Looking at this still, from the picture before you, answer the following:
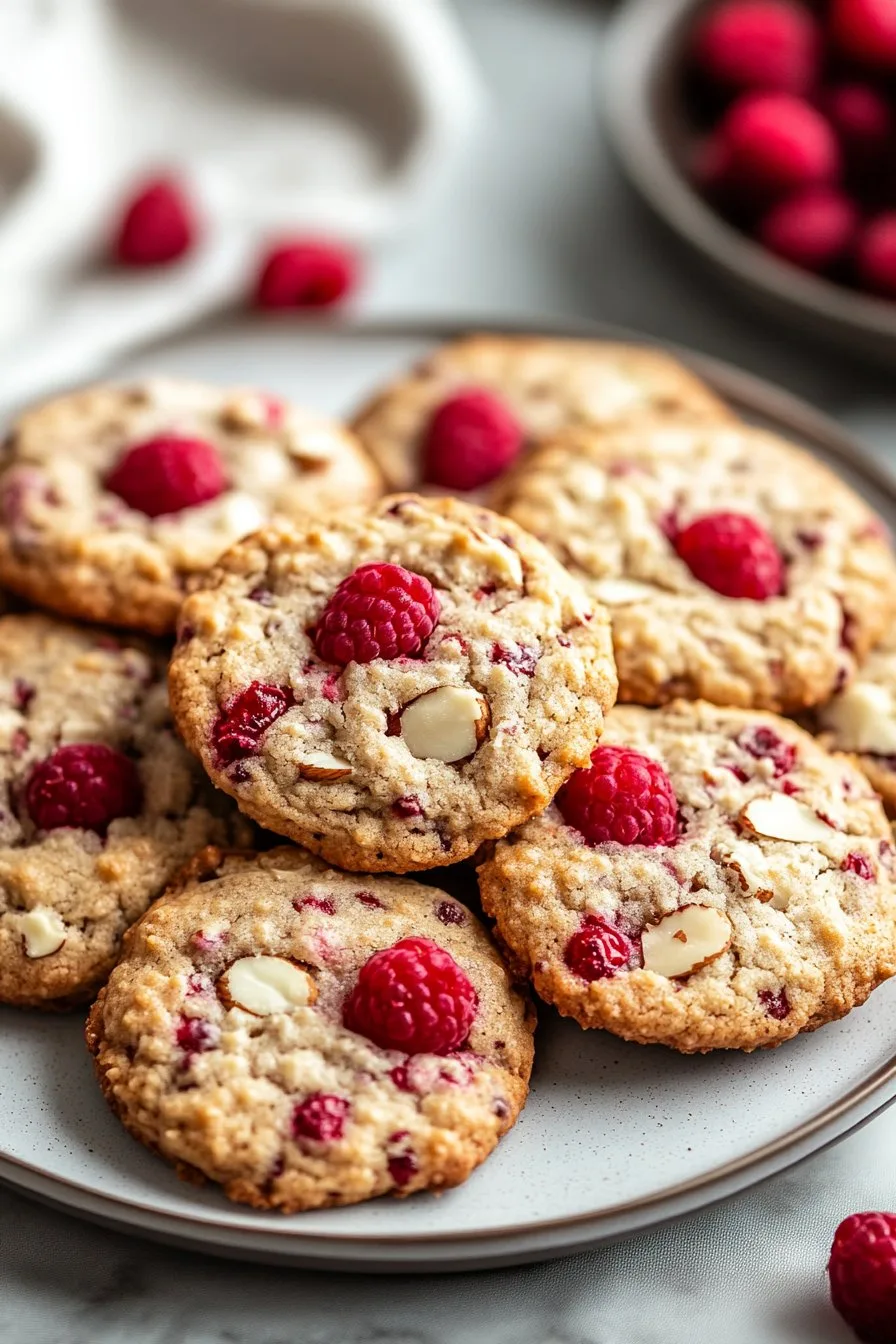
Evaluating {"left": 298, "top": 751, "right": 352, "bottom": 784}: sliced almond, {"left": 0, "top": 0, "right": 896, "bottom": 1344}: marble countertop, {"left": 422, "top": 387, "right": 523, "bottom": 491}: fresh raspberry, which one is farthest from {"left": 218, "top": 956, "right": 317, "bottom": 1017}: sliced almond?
{"left": 422, "top": 387, "right": 523, "bottom": 491}: fresh raspberry

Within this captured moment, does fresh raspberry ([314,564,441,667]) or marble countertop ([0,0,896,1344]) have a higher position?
fresh raspberry ([314,564,441,667])

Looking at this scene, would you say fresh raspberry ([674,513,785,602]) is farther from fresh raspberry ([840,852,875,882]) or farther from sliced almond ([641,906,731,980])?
sliced almond ([641,906,731,980])

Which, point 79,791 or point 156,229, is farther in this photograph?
point 156,229

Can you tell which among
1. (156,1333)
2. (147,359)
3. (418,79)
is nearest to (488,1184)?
(156,1333)

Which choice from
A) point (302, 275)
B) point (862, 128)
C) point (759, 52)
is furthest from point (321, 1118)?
point (759, 52)

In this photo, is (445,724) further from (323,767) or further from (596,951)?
(596,951)

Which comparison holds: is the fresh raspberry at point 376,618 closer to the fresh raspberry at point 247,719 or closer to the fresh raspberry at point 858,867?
the fresh raspberry at point 247,719
